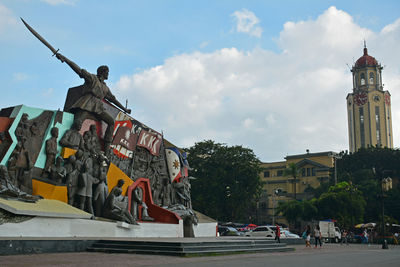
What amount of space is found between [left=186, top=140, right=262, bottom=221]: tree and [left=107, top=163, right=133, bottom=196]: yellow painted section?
26492 mm

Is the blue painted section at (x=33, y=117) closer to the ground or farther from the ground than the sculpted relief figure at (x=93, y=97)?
closer to the ground

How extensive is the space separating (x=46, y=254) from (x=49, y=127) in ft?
24.4

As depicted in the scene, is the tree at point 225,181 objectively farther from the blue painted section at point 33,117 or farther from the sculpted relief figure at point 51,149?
the sculpted relief figure at point 51,149

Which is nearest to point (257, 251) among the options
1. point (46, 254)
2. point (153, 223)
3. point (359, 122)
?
point (153, 223)

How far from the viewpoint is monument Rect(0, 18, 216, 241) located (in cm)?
1855

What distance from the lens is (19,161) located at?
60.7 ft

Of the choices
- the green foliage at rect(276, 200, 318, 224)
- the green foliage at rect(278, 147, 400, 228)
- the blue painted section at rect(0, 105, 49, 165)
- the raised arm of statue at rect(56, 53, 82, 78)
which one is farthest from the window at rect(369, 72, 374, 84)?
the blue painted section at rect(0, 105, 49, 165)

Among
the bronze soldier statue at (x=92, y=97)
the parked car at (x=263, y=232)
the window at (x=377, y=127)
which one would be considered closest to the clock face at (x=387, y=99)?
the window at (x=377, y=127)

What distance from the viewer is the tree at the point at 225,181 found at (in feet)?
165

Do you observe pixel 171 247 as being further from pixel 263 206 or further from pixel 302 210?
pixel 263 206

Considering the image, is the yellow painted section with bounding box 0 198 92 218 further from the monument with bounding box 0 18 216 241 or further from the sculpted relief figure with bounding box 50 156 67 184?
the sculpted relief figure with bounding box 50 156 67 184

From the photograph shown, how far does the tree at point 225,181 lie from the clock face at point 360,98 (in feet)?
170

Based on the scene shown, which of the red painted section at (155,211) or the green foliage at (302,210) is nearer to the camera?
the red painted section at (155,211)

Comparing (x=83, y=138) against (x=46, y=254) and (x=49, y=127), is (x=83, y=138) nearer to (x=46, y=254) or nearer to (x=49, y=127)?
(x=49, y=127)
